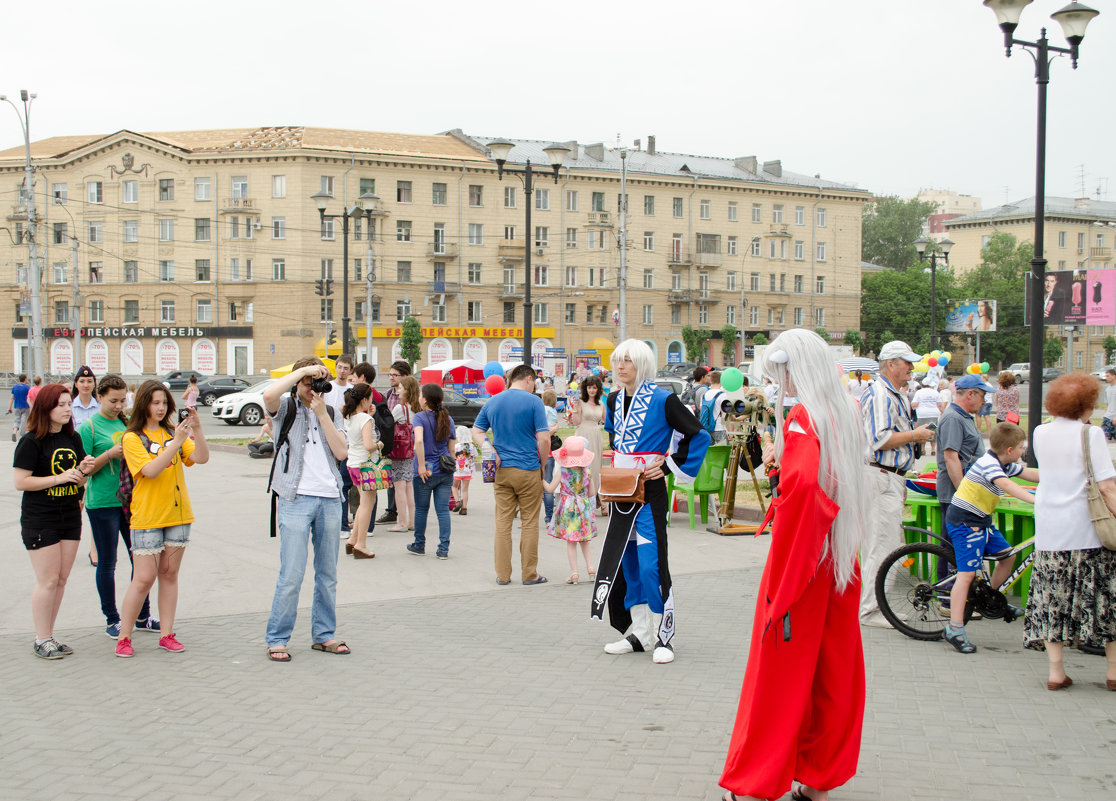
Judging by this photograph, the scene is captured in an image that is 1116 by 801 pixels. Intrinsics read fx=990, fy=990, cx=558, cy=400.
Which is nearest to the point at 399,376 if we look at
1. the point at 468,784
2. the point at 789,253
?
the point at 468,784

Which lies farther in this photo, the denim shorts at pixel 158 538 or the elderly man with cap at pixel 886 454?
the elderly man with cap at pixel 886 454

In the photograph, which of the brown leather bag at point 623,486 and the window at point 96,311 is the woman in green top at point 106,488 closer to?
the brown leather bag at point 623,486

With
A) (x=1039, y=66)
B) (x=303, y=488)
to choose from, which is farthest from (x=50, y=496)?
(x=1039, y=66)

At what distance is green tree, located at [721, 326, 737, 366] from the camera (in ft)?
236

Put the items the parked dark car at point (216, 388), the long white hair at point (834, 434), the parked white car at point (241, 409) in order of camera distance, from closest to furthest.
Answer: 1. the long white hair at point (834, 434)
2. the parked white car at point (241, 409)
3. the parked dark car at point (216, 388)

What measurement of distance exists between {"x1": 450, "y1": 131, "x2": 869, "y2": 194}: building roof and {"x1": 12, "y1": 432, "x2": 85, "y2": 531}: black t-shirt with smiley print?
63.5m

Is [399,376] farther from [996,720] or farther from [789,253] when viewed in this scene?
[789,253]

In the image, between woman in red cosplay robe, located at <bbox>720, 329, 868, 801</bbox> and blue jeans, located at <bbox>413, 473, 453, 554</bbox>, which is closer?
woman in red cosplay robe, located at <bbox>720, 329, 868, 801</bbox>

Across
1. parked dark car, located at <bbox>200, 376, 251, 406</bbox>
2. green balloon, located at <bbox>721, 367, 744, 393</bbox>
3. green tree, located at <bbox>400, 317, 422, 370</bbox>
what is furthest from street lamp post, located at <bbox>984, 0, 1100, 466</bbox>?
green tree, located at <bbox>400, 317, 422, 370</bbox>

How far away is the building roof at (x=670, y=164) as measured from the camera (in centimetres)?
7106

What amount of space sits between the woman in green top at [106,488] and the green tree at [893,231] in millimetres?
103992

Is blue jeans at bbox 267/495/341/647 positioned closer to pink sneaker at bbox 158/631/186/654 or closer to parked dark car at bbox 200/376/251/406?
pink sneaker at bbox 158/631/186/654

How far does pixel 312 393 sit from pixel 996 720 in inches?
173

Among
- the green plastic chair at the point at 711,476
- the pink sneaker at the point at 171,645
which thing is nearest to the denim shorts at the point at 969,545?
the green plastic chair at the point at 711,476
